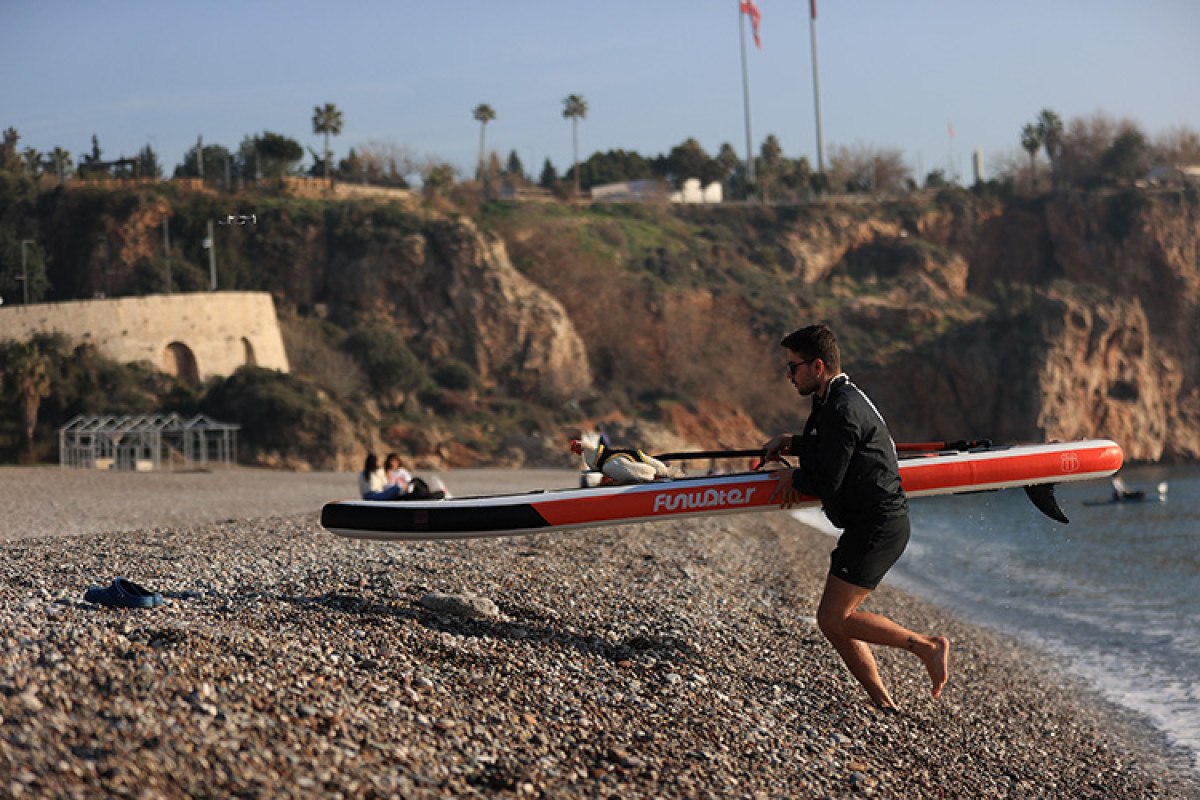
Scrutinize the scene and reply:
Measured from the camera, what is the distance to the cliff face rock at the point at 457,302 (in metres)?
63.4

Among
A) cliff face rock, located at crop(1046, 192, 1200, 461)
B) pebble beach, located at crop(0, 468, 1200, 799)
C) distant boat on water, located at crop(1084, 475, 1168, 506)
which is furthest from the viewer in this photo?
cliff face rock, located at crop(1046, 192, 1200, 461)

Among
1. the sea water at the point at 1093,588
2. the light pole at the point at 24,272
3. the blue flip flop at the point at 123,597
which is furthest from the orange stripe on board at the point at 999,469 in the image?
the light pole at the point at 24,272

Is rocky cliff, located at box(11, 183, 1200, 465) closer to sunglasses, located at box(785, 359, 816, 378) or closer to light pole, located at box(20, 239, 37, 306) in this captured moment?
light pole, located at box(20, 239, 37, 306)

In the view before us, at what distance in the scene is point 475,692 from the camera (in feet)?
22.1

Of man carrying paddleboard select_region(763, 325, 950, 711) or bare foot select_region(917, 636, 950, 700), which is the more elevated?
man carrying paddleboard select_region(763, 325, 950, 711)

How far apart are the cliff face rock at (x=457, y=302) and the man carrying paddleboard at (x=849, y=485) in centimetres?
5635

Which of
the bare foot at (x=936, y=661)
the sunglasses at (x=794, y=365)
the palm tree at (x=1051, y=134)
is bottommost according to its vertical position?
the bare foot at (x=936, y=661)

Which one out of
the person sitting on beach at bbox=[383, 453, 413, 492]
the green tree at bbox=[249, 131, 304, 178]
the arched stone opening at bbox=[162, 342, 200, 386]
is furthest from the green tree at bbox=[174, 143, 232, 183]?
the person sitting on beach at bbox=[383, 453, 413, 492]

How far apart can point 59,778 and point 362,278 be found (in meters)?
60.3

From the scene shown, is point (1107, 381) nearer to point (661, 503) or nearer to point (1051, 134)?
point (1051, 134)

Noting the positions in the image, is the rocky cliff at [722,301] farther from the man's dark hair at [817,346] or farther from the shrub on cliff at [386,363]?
the man's dark hair at [817,346]

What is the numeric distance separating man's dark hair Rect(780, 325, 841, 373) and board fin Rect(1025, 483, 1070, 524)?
120 inches

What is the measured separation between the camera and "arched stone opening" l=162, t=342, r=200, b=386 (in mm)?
50531

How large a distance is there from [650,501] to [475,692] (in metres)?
2.54
